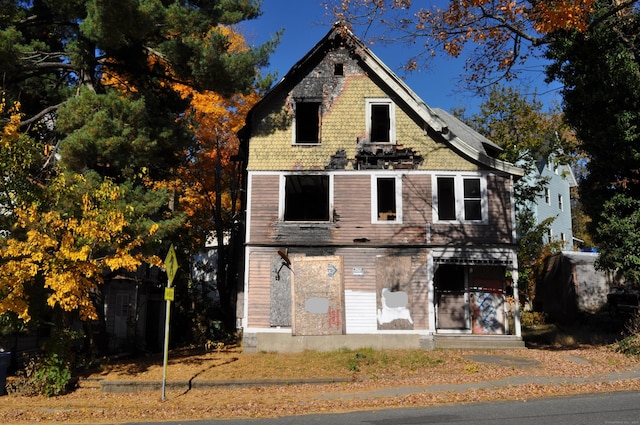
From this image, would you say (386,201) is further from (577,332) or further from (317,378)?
(577,332)

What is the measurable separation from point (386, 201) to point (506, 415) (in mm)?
12350

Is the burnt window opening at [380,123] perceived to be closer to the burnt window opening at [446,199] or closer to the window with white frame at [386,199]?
the window with white frame at [386,199]

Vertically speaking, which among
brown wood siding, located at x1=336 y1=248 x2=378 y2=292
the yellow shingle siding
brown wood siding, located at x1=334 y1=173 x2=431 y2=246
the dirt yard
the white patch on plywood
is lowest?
the dirt yard

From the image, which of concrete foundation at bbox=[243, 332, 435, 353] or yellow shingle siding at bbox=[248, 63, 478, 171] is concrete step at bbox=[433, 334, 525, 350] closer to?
concrete foundation at bbox=[243, 332, 435, 353]

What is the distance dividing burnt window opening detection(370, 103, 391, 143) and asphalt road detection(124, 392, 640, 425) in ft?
38.9

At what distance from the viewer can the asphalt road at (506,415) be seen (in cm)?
839

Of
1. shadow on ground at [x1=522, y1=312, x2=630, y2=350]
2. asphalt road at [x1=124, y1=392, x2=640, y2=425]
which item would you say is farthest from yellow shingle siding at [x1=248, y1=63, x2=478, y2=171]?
asphalt road at [x1=124, y1=392, x2=640, y2=425]

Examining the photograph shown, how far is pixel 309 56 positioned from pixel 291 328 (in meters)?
10.4

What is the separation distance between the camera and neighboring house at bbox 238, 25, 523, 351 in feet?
58.6

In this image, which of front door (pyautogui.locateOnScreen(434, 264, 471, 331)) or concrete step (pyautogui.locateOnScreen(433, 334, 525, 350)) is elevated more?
front door (pyautogui.locateOnScreen(434, 264, 471, 331))

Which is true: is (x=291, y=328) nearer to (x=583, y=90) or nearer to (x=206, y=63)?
(x=206, y=63)

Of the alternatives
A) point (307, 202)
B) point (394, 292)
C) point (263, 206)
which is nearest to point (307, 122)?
point (307, 202)

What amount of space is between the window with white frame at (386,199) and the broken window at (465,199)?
1.49 metres

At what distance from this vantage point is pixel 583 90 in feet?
55.5
